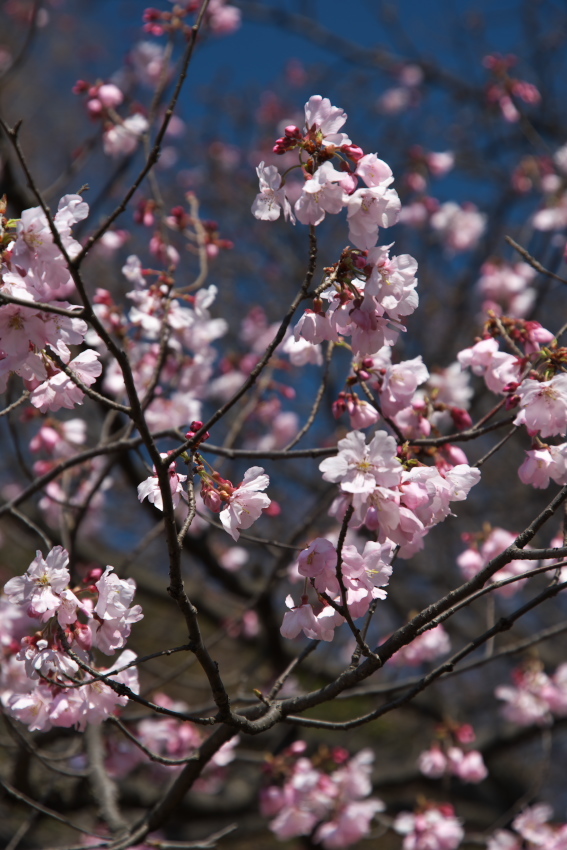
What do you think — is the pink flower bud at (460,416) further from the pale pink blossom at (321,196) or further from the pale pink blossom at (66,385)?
the pale pink blossom at (66,385)

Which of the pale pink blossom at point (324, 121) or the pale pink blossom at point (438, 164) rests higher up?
the pale pink blossom at point (438, 164)

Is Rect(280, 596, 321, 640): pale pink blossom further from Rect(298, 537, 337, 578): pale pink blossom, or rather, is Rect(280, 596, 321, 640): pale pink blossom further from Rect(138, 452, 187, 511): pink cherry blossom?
Rect(138, 452, 187, 511): pink cherry blossom

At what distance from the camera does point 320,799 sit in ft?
11.0

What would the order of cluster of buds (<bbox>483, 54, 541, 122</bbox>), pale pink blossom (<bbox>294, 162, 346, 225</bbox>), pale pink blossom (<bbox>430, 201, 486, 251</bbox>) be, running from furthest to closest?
pale pink blossom (<bbox>430, 201, 486, 251</bbox>) → cluster of buds (<bbox>483, 54, 541, 122</bbox>) → pale pink blossom (<bbox>294, 162, 346, 225</bbox>)

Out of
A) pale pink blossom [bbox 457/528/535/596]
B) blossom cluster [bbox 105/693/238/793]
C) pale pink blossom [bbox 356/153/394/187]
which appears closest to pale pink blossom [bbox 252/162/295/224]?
pale pink blossom [bbox 356/153/394/187]

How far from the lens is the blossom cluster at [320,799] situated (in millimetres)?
3324

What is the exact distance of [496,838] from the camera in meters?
3.49

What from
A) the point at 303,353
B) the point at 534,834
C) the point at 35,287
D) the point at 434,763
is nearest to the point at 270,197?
the point at 35,287

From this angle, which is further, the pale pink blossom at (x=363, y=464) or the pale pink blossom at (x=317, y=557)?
the pale pink blossom at (x=317, y=557)

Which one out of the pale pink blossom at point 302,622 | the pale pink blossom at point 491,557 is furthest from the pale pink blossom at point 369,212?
the pale pink blossom at point 491,557

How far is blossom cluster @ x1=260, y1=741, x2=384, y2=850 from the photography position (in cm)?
332

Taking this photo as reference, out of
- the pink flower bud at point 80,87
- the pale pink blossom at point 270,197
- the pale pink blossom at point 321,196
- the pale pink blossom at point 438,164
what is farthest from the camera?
the pale pink blossom at point 438,164

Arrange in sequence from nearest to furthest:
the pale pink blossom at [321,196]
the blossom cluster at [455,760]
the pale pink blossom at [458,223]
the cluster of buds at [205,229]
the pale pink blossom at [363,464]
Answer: the pale pink blossom at [363,464], the pale pink blossom at [321,196], the cluster of buds at [205,229], the blossom cluster at [455,760], the pale pink blossom at [458,223]

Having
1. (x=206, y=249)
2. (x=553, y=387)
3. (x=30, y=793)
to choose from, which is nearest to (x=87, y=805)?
(x=30, y=793)
